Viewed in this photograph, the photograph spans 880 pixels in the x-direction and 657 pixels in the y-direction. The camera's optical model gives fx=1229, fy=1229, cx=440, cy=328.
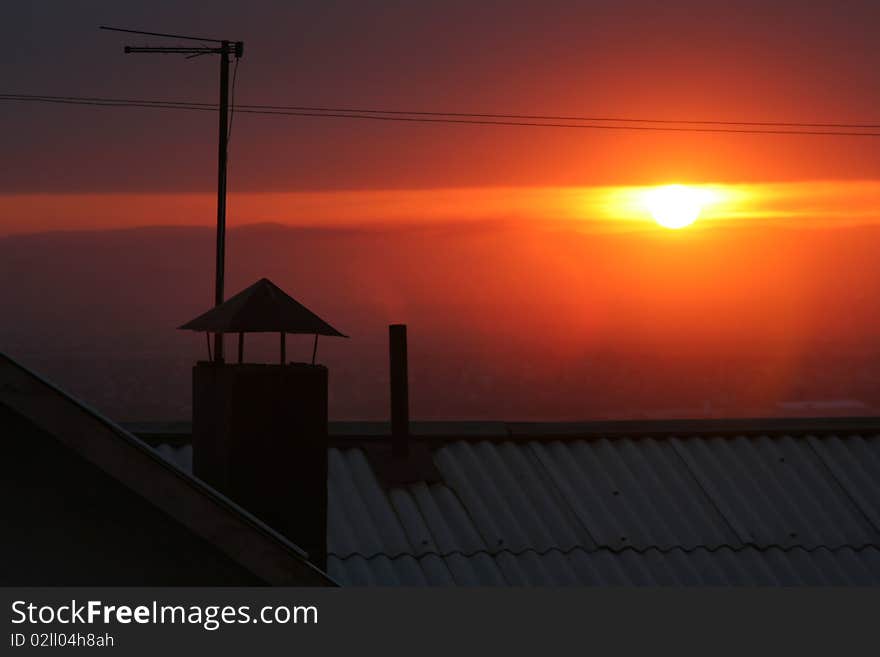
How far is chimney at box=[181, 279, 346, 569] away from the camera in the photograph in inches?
458

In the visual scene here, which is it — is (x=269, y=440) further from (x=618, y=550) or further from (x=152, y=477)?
(x=618, y=550)

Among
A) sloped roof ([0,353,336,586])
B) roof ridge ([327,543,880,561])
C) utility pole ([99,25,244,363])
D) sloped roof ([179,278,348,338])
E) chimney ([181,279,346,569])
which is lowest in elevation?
sloped roof ([0,353,336,586])

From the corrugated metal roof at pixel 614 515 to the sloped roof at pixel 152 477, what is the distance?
268 inches

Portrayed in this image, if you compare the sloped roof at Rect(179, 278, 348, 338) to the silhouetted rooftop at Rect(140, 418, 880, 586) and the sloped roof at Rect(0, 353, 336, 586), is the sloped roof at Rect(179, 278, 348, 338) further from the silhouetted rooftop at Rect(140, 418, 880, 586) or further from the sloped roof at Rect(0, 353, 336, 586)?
the sloped roof at Rect(0, 353, 336, 586)

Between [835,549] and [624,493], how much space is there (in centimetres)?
310

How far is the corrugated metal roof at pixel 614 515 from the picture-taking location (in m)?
15.9

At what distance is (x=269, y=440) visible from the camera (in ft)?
38.4

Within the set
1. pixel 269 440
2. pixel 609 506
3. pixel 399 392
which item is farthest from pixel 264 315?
pixel 609 506

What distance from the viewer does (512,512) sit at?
56.2 ft

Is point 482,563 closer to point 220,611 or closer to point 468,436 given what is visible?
point 468,436

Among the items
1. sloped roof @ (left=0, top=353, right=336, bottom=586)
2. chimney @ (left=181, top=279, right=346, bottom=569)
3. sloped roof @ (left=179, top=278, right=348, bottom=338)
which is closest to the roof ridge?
chimney @ (left=181, top=279, right=346, bottom=569)

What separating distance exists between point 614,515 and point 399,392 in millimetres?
3685

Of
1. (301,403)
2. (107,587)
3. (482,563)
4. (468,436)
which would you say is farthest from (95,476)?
(468,436)

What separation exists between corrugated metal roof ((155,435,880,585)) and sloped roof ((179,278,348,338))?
3509 mm
